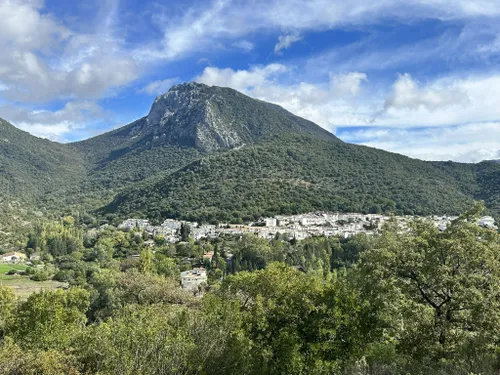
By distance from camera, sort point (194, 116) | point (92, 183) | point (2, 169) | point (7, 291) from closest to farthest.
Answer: point (7, 291) → point (2, 169) → point (92, 183) → point (194, 116)

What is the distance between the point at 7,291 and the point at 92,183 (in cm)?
13027

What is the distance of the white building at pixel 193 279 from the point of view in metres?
41.2

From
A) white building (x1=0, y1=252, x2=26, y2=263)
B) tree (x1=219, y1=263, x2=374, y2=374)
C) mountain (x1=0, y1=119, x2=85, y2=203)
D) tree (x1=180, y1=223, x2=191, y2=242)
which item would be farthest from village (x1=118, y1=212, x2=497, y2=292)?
tree (x1=219, y1=263, x2=374, y2=374)

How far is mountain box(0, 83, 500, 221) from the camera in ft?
317

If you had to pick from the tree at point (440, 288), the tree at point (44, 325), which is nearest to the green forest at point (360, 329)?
the tree at point (440, 288)

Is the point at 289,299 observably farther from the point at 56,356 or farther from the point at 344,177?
the point at 344,177

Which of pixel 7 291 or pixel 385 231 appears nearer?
pixel 385 231

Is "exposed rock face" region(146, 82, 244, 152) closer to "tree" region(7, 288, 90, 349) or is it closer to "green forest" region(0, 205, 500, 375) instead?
"tree" region(7, 288, 90, 349)

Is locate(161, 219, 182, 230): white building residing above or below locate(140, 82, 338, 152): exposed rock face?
below

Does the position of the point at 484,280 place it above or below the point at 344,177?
below

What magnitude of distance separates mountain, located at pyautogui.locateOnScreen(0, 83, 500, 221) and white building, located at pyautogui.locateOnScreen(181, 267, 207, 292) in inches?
1605

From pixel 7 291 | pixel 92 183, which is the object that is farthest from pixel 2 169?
pixel 7 291

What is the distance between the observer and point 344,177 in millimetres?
111562

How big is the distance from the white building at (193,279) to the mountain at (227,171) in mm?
40766
